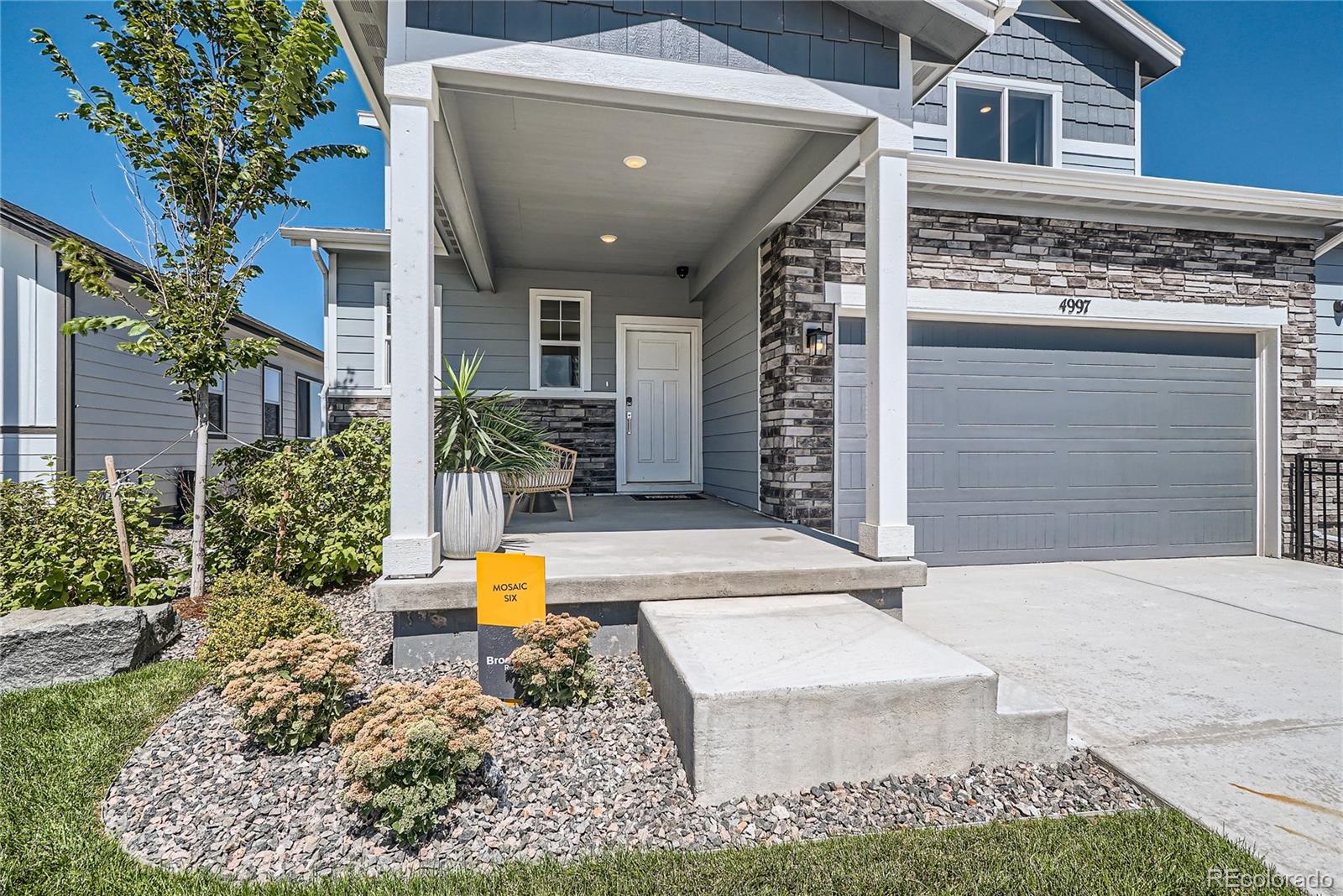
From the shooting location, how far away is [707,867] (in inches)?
66.3

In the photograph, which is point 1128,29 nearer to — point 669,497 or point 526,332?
point 669,497

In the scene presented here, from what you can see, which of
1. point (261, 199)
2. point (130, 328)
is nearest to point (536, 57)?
point (261, 199)

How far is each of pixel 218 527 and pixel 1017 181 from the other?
645cm

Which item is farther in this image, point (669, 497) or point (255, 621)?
point (669, 497)

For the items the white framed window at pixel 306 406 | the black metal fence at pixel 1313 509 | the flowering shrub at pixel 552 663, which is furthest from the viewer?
the white framed window at pixel 306 406

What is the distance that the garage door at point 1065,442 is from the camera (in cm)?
538

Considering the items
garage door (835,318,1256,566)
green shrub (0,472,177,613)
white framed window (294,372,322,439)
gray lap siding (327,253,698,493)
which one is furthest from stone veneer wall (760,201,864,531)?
white framed window (294,372,322,439)

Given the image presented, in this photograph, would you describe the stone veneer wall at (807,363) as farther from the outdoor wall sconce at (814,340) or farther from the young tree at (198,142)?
the young tree at (198,142)

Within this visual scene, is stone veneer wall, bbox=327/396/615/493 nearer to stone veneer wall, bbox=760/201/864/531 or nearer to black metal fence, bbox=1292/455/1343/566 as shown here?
stone veneer wall, bbox=760/201/864/531

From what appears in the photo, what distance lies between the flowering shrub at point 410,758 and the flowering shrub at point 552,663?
47cm

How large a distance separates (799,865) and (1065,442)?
5164 millimetres

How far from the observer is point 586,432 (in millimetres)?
7051

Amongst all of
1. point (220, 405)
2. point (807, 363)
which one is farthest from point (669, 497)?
point (220, 405)

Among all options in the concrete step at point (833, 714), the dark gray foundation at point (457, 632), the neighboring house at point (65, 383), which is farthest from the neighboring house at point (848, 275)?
the neighboring house at point (65, 383)
